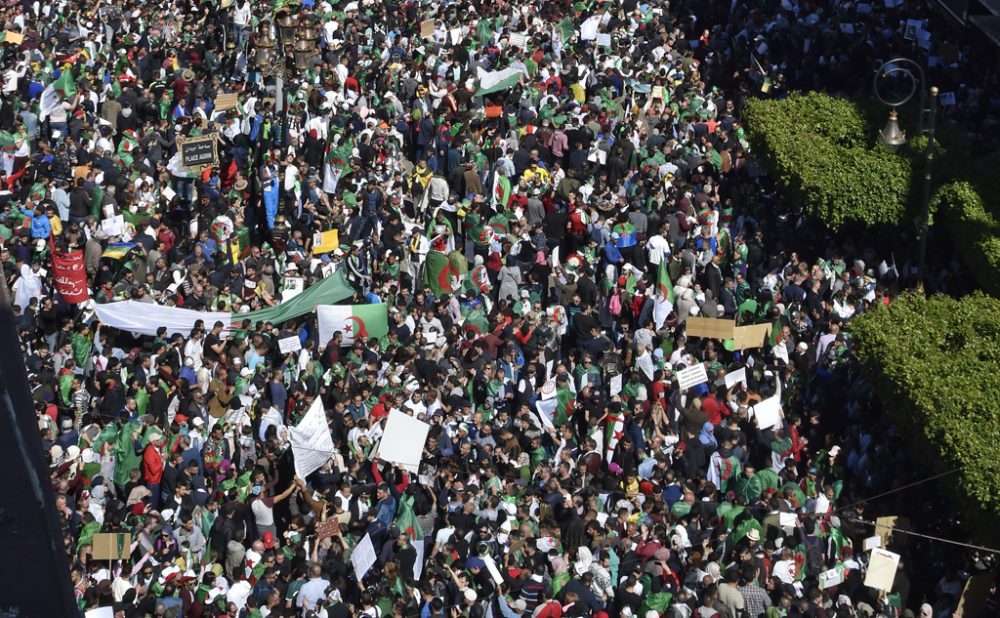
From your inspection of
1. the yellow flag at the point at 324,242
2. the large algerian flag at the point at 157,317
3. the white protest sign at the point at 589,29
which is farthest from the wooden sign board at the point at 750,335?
the white protest sign at the point at 589,29

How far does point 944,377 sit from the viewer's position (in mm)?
20312

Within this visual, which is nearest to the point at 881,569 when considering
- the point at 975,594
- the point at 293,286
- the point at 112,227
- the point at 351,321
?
the point at 975,594

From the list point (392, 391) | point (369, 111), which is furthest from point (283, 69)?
point (392, 391)

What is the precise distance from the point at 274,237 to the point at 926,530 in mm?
10880

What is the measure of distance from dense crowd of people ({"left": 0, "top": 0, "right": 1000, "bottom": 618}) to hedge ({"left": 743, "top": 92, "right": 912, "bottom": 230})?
62cm

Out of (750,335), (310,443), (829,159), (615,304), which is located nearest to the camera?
(310,443)

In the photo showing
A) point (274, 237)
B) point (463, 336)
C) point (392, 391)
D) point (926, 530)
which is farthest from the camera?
point (274, 237)

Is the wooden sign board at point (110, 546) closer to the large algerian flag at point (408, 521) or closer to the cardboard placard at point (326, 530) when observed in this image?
the cardboard placard at point (326, 530)

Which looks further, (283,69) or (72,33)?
(72,33)

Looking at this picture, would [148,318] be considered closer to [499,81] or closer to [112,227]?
[112,227]

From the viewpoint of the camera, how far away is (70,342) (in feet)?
74.2

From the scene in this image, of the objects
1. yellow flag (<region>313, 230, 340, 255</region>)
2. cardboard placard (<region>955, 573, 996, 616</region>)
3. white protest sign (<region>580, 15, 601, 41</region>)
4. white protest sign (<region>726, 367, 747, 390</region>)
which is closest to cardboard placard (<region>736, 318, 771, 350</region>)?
white protest sign (<region>726, 367, 747, 390</region>)

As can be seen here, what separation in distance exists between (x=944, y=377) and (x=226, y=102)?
47.0 feet

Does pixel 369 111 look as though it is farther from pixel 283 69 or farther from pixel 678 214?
pixel 678 214
